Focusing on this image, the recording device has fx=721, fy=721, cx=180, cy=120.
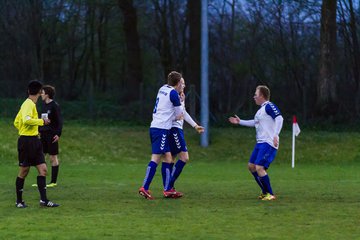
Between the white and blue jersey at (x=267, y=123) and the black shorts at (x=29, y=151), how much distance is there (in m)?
3.66

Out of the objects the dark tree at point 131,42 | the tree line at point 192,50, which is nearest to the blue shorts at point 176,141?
the tree line at point 192,50

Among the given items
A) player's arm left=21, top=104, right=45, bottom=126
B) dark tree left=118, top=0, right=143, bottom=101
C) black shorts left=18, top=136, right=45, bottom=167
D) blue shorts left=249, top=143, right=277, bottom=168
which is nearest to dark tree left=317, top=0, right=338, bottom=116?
dark tree left=118, top=0, right=143, bottom=101

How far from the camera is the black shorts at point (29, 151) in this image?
10.7m

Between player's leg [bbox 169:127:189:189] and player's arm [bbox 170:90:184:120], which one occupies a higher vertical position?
player's arm [bbox 170:90:184:120]

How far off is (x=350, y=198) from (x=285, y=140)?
1467 centimetres

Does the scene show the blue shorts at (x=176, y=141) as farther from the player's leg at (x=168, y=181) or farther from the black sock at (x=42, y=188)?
the black sock at (x=42, y=188)

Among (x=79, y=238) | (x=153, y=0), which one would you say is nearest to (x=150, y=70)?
(x=153, y=0)

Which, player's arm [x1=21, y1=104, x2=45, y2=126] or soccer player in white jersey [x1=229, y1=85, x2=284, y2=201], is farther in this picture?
soccer player in white jersey [x1=229, y1=85, x2=284, y2=201]

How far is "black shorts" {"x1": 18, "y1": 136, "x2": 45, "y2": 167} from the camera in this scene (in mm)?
10680

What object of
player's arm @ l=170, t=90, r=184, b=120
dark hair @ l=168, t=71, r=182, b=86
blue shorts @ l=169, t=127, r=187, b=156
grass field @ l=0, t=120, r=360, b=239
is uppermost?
dark hair @ l=168, t=71, r=182, b=86

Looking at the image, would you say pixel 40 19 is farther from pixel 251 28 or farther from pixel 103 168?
pixel 103 168

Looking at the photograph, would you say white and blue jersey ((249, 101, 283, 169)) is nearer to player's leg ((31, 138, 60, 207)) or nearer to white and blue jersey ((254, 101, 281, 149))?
white and blue jersey ((254, 101, 281, 149))

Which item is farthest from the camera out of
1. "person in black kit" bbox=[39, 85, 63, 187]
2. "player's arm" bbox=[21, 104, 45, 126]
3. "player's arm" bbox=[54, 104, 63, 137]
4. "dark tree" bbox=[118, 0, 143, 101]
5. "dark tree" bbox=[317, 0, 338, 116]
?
"dark tree" bbox=[118, 0, 143, 101]

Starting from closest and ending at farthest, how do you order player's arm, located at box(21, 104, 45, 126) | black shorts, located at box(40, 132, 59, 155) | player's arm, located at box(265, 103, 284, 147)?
player's arm, located at box(21, 104, 45, 126) → player's arm, located at box(265, 103, 284, 147) → black shorts, located at box(40, 132, 59, 155)
